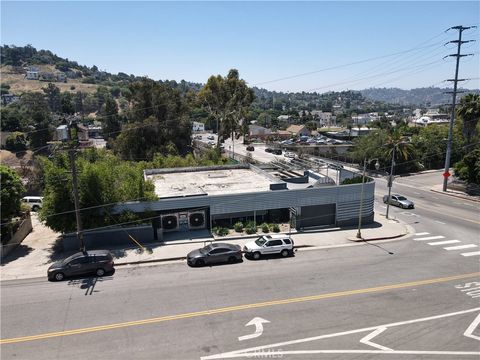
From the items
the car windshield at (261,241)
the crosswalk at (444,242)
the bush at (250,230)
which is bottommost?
the crosswalk at (444,242)

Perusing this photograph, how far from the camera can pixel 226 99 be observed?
63031 millimetres

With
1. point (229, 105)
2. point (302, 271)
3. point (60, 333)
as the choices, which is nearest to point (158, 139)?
point (229, 105)

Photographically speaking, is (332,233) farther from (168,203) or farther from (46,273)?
(46,273)

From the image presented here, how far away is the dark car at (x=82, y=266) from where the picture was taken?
22395mm

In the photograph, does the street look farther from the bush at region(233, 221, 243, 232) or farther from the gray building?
the gray building

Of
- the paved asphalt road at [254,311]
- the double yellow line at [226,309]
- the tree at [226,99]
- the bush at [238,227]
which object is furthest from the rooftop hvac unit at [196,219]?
the tree at [226,99]

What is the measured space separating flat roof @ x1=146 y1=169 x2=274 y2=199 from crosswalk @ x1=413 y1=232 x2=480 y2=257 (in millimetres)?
13046

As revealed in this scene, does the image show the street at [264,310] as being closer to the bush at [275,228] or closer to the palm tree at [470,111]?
the bush at [275,228]

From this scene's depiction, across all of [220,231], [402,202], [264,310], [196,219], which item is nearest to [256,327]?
[264,310]

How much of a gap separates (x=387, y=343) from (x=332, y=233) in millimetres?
15579

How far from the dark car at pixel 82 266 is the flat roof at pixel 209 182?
8.11 meters

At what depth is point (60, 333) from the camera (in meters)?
16.7

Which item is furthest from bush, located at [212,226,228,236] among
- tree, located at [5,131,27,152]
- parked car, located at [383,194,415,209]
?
tree, located at [5,131,27,152]

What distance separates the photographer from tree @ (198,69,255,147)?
62.1m
